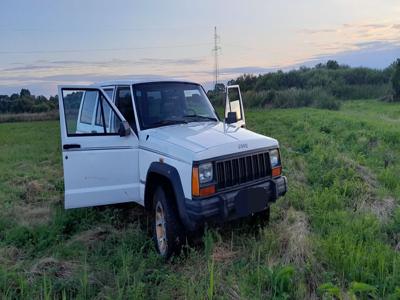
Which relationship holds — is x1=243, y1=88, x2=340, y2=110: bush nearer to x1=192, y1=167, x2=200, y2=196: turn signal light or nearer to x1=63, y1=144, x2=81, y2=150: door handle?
x1=63, y1=144, x2=81, y2=150: door handle

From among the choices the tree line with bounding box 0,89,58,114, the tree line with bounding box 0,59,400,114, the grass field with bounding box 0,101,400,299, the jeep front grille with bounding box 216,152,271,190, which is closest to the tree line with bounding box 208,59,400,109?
the tree line with bounding box 0,59,400,114

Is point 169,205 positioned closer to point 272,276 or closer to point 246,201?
point 246,201

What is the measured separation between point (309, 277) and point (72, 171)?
3.02 meters

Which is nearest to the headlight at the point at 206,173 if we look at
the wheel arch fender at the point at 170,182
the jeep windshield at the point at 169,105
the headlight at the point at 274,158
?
the wheel arch fender at the point at 170,182

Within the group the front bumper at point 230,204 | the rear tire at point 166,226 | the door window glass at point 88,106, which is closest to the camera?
the front bumper at point 230,204

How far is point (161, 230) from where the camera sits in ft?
15.2

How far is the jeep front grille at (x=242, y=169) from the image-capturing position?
418cm

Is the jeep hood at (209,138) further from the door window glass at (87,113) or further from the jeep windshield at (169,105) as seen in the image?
the door window glass at (87,113)

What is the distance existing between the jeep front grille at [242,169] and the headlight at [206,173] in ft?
0.26

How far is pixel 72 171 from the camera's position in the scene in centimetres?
486

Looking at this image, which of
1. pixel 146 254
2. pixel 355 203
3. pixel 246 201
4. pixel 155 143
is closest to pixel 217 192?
pixel 246 201

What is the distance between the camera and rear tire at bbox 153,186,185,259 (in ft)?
14.1

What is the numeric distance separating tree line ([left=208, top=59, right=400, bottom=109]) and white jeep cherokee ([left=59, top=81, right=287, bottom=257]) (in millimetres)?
27537

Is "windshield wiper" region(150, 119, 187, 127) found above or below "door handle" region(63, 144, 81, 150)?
above
